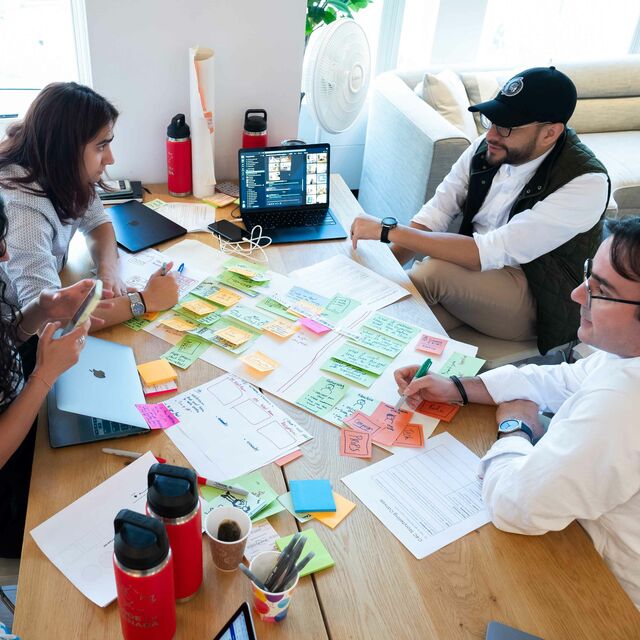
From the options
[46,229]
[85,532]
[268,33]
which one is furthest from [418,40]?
[85,532]

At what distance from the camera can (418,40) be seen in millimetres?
3797

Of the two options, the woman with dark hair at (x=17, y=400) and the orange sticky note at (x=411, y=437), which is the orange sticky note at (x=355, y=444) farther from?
the woman with dark hair at (x=17, y=400)

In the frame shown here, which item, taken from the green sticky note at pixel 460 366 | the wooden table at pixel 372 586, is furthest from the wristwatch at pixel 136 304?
the green sticky note at pixel 460 366

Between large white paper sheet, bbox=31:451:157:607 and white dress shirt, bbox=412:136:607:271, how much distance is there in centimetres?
128

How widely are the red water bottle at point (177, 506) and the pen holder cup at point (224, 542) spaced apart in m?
0.07

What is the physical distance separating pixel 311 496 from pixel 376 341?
0.54 m

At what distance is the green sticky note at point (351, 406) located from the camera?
130 cm

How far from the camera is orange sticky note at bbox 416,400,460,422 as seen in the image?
1.33m

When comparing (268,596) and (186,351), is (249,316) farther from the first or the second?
(268,596)

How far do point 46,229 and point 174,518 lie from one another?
1020 millimetres

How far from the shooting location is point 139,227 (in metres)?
1.95

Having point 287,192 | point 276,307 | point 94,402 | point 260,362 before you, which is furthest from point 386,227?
point 94,402

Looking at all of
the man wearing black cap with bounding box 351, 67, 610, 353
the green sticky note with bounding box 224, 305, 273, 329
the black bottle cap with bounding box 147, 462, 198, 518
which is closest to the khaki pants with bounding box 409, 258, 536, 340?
the man wearing black cap with bounding box 351, 67, 610, 353

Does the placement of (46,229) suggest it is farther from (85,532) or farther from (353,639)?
(353,639)
